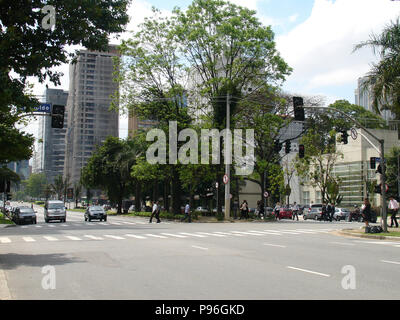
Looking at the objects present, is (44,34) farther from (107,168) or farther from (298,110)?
(107,168)

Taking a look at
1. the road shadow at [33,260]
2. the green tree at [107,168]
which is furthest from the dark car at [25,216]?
the road shadow at [33,260]

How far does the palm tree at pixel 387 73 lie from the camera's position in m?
23.3

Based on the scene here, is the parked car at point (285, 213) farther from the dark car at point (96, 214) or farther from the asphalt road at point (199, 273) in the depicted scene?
the asphalt road at point (199, 273)

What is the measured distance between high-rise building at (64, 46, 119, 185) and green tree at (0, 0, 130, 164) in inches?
5363

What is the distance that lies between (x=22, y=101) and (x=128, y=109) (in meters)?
30.6

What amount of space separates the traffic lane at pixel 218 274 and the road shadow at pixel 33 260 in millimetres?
523

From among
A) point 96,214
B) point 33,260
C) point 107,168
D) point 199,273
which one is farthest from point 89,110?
point 199,273

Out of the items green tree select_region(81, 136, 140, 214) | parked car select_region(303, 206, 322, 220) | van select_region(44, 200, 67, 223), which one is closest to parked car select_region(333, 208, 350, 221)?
parked car select_region(303, 206, 322, 220)

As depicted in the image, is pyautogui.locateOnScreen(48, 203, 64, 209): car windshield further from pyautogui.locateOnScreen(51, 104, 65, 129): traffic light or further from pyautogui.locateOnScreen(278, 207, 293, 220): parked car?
pyautogui.locateOnScreen(278, 207, 293, 220): parked car

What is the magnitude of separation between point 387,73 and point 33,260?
1916 centimetres

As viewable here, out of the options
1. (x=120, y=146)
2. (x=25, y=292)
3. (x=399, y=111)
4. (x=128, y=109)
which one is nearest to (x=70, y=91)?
(x=120, y=146)

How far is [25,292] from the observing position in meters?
8.31
